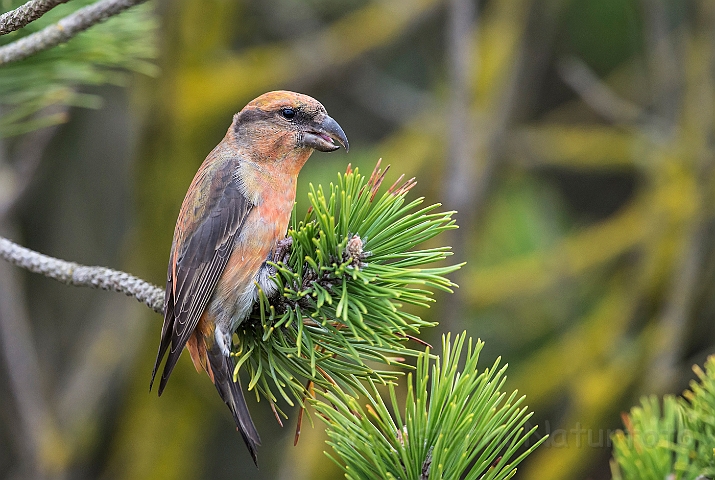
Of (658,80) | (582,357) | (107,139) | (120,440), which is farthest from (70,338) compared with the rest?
(658,80)

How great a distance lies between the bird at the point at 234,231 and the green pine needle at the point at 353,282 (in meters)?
0.24

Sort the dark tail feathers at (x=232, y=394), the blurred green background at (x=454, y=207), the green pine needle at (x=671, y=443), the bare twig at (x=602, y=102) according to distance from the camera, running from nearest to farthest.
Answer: the green pine needle at (x=671, y=443)
the dark tail feathers at (x=232, y=394)
the bare twig at (x=602, y=102)
the blurred green background at (x=454, y=207)

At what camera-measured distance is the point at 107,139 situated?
6.66m

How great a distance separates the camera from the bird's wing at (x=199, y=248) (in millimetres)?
2562

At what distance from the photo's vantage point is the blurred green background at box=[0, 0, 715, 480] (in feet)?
16.5

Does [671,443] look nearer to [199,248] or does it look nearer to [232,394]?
[232,394]

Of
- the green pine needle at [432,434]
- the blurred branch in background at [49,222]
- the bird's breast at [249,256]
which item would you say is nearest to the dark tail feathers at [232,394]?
the bird's breast at [249,256]

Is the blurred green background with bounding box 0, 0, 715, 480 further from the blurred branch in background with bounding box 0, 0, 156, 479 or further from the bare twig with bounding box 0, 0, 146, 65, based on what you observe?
the bare twig with bounding box 0, 0, 146, 65

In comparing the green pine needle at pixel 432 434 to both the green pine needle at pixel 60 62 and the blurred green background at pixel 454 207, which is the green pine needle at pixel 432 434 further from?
the blurred green background at pixel 454 207

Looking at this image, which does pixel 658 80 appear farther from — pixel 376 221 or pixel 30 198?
pixel 30 198

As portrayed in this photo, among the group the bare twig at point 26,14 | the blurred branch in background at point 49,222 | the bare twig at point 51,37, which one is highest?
the bare twig at point 26,14

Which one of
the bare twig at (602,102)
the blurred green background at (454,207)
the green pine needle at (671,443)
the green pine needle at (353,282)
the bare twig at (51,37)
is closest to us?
the green pine needle at (671,443)

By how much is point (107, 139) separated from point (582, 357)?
445 cm

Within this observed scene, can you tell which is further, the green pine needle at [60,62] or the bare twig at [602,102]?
the bare twig at [602,102]
